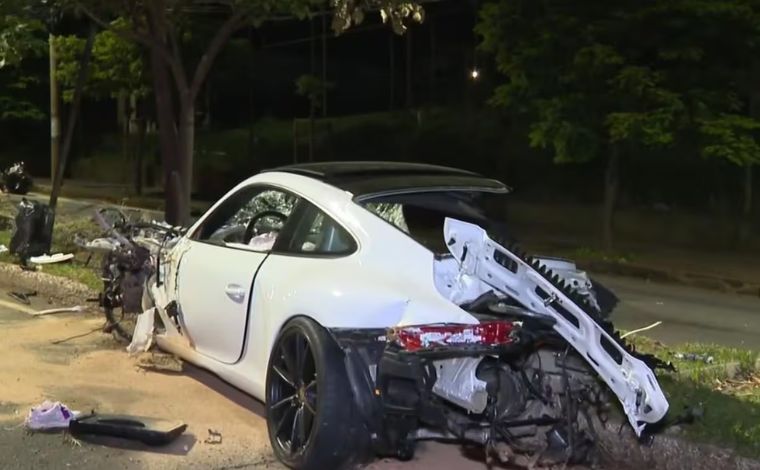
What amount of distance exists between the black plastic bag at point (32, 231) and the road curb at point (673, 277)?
293 inches

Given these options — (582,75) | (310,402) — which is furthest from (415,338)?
(582,75)

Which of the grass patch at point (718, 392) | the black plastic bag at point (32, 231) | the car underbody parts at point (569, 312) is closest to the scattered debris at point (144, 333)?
the car underbody parts at point (569, 312)

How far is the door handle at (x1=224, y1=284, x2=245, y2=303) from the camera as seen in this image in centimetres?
561

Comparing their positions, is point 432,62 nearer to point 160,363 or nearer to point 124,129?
point 124,129

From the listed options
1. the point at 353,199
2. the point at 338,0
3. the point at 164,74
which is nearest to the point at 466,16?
the point at 164,74

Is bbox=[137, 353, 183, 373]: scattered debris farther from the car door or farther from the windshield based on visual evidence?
the windshield

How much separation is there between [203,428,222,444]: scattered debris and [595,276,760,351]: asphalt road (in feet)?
15.1

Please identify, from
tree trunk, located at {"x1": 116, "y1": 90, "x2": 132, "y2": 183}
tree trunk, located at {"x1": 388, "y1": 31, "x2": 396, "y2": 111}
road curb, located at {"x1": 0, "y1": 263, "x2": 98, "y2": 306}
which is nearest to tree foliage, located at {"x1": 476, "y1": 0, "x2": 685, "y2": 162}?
tree trunk, located at {"x1": 388, "y1": 31, "x2": 396, "y2": 111}

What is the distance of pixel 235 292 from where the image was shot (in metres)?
5.68

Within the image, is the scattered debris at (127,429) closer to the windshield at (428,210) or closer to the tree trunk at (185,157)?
the windshield at (428,210)

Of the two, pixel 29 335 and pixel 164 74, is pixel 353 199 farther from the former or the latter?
pixel 164 74

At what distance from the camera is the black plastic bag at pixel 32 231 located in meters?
10.8

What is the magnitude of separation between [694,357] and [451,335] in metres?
2.96

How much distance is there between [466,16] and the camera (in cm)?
1855
